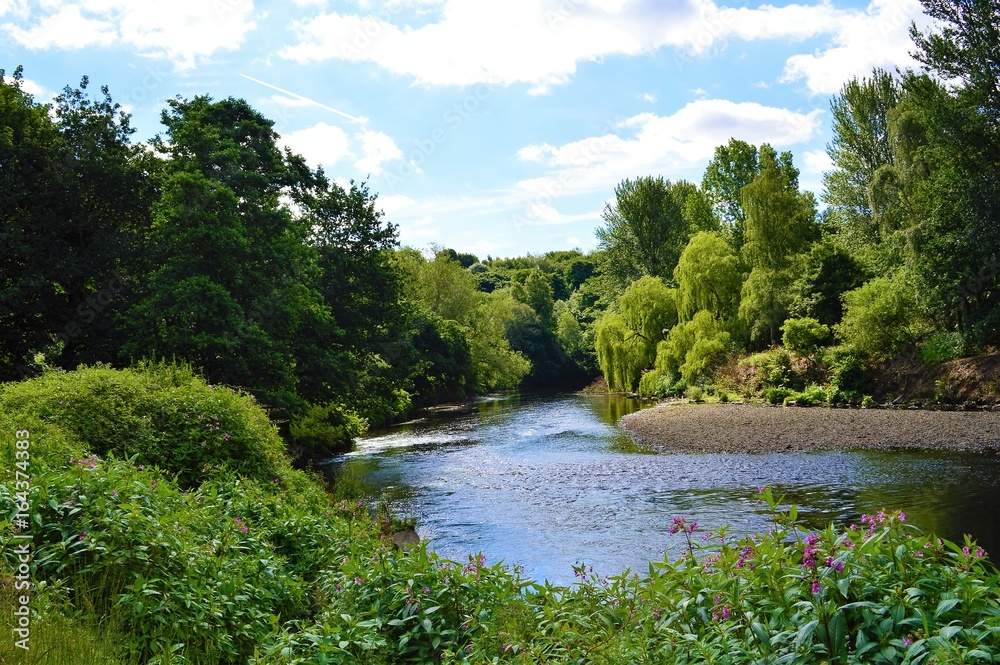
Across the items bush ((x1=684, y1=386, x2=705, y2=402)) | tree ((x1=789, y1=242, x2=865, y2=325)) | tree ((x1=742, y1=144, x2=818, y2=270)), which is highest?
→ tree ((x1=742, y1=144, x2=818, y2=270))

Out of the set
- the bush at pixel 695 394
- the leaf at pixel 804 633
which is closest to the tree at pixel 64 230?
the leaf at pixel 804 633

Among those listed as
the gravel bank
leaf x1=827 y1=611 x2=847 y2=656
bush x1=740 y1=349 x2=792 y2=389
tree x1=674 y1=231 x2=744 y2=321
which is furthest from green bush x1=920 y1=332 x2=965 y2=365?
leaf x1=827 y1=611 x2=847 y2=656

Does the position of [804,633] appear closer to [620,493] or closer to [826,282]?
[620,493]

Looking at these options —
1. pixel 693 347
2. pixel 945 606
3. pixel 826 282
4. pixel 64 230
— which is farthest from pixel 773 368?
pixel 945 606

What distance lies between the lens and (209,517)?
6.09 meters

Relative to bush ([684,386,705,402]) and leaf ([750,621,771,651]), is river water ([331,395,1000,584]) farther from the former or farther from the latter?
bush ([684,386,705,402])

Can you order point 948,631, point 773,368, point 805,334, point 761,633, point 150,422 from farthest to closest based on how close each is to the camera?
point 805,334
point 773,368
point 150,422
point 761,633
point 948,631

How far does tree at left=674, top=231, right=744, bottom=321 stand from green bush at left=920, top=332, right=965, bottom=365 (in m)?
11.7

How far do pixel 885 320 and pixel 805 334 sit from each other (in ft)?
13.2

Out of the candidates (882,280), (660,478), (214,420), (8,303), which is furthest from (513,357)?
(214,420)

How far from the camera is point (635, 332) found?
135 feet

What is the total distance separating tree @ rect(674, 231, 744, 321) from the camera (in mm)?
38875

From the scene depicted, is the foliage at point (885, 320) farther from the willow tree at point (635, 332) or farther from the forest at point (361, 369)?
the willow tree at point (635, 332)

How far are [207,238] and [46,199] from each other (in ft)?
13.1
